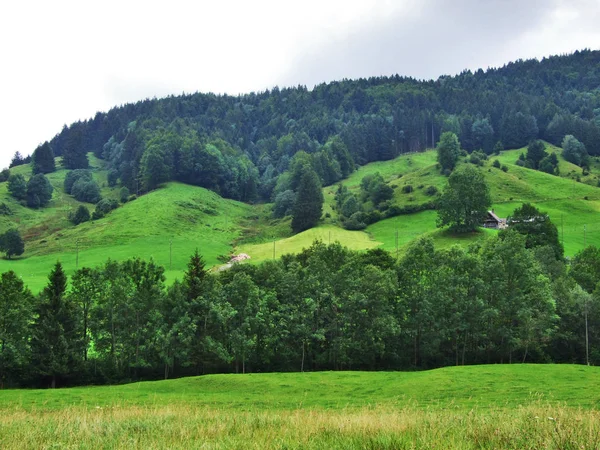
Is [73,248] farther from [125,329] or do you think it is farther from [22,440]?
[22,440]

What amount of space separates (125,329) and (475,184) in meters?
97.8

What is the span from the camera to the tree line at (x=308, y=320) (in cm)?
5709

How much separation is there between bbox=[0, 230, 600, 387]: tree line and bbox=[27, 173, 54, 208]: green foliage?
485ft

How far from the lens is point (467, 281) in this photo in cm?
6084

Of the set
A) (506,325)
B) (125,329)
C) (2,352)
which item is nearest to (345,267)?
(506,325)

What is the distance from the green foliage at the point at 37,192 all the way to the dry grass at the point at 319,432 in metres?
199

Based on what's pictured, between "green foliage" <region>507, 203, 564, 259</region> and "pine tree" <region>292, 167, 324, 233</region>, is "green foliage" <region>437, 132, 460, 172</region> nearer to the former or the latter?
"pine tree" <region>292, 167, 324, 233</region>

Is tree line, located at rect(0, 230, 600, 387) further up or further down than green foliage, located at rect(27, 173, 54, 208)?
further down

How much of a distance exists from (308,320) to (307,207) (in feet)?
335

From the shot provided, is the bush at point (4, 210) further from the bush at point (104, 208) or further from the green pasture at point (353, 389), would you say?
the green pasture at point (353, 389)

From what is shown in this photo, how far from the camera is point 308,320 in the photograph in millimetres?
59812

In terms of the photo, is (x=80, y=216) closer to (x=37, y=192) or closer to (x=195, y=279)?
(x=37, y=192)

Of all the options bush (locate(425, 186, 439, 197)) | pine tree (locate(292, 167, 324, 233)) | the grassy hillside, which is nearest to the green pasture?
the grassy hillside

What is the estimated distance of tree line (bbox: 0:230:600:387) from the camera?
57094 millimetres
